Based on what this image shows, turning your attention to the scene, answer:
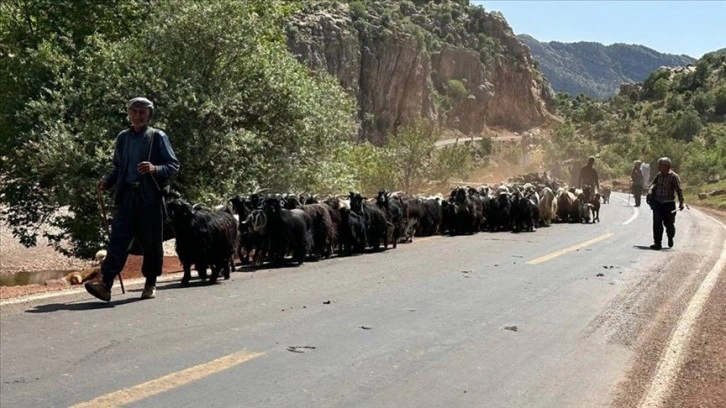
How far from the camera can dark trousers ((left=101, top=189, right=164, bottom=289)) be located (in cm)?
917

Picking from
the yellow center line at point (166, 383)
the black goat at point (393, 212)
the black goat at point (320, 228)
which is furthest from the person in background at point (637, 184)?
the yellow center line at point (166, 383)

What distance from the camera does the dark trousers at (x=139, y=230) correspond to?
9.17m

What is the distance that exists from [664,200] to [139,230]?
13229mm

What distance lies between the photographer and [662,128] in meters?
102

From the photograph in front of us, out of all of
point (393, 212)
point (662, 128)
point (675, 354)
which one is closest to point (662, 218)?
point (393, 212)

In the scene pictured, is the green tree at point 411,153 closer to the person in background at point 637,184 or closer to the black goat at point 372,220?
the person in background at point 637,184

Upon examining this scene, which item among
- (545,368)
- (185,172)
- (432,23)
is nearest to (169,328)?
(545,368)

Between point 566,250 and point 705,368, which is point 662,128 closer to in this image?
point 566,250

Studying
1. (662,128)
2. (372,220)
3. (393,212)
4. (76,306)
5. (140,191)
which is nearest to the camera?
(76,306)

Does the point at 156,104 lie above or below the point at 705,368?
above

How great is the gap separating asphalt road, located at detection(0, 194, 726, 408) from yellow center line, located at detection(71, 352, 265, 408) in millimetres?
15

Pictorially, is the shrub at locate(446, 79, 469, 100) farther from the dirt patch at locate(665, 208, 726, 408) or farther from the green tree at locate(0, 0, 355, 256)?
the dirt patch at locate(665, 208, 726, 408)

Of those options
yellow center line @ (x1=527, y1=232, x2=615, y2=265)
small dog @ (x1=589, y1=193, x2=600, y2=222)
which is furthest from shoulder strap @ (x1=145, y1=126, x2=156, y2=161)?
small dog @ (x1=589, y1=193, x2=600, y2=222)

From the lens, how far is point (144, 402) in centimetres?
551
